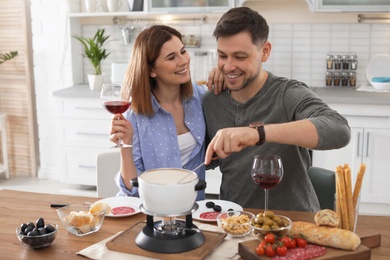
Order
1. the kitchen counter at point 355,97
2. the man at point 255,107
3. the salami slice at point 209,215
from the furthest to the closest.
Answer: the kitchen counter at point 355,97 → the man at point 255,107 → the salami slice at point 209,215

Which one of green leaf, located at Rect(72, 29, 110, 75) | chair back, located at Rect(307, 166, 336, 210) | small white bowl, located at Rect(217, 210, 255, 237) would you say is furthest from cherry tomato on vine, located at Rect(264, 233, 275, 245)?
green leaf, located at Rect(72, 29, 110, 75)

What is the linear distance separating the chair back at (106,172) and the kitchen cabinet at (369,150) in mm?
2064

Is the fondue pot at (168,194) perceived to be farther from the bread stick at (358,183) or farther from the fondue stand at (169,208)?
the bread stick at (358,183)

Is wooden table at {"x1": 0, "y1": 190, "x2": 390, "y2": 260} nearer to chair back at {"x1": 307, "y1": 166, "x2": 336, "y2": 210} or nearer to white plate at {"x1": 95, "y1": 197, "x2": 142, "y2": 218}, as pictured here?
white plate at {"x1": 95, "y1": 197, "x2": 142, "y2": 218}

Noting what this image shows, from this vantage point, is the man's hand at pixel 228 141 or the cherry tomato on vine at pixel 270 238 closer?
the cherry tomato on vine at pixel 270 238

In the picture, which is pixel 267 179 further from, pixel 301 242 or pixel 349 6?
pixel 349 6

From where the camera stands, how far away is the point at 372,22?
4609 millimetres

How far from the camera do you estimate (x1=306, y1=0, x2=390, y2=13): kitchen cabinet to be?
13.9 feet

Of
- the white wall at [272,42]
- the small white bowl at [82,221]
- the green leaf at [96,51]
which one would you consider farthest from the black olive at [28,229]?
the white wall at [272,42]

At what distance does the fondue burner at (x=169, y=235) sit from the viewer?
1628 millimetres

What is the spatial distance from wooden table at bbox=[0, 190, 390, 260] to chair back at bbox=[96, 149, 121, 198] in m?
0.35

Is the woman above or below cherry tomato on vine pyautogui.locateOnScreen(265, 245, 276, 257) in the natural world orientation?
above

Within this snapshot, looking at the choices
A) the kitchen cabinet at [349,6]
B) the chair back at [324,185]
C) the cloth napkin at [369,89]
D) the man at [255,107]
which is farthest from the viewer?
the cloth napkin at [369,89]

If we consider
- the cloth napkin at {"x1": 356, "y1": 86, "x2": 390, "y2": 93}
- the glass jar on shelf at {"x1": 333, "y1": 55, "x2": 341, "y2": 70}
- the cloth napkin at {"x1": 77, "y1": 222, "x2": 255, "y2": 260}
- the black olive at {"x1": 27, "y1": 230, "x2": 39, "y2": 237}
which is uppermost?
the glass jar on shelf at {"x1": 333, "y1": 55, "x2": 341, "y2": 70}
